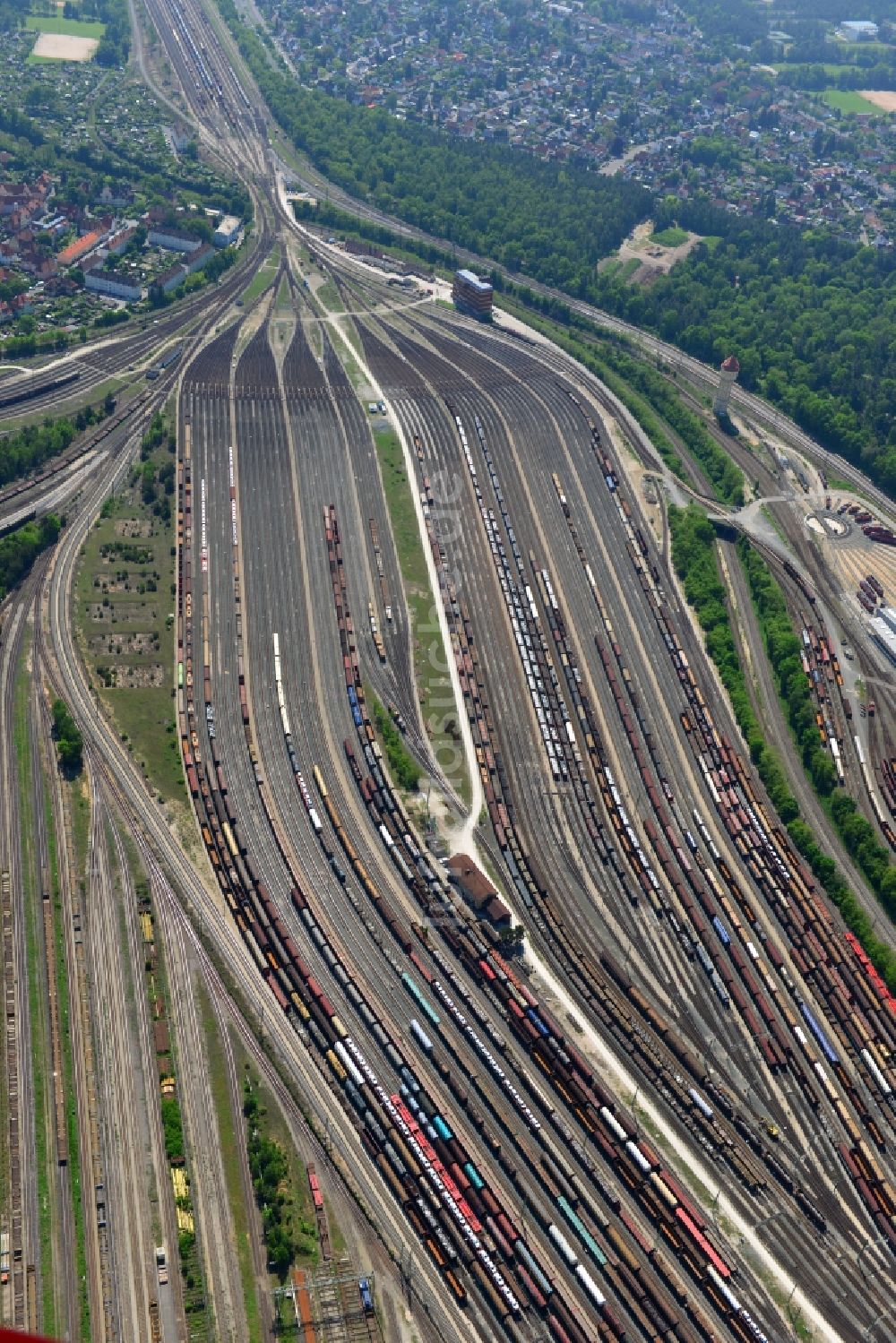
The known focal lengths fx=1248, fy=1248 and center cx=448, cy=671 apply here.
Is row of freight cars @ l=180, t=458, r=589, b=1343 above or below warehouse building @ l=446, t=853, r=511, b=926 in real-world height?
below

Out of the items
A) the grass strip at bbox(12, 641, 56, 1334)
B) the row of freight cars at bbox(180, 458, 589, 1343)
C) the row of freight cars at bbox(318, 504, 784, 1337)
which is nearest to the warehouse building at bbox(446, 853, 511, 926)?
the row of freight cars at bbox(318, 504, 784, 1337)

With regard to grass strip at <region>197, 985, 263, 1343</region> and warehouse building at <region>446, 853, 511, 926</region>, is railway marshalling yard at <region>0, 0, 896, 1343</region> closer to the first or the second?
grass strip at <region>197, 985, 263, 1343</region>

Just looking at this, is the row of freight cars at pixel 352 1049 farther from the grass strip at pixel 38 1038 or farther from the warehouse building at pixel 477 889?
the grass strip at pixel 38 1038

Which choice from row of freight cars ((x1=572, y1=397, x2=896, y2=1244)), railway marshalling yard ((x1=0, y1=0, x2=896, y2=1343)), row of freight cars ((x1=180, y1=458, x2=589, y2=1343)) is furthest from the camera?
row of freight cars ((x1=572, y1=397, x2=896, y2=1244))

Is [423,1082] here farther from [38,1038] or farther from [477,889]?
[38,1038]

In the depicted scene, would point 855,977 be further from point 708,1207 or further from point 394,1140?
point 394,1140

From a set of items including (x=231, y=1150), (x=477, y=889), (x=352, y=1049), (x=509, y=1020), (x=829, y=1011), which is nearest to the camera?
(x=231, y=1150)

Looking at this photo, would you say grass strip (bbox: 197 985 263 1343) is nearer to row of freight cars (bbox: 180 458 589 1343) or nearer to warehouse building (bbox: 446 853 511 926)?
row of freight cars (bbox: 180 458 589 1343)

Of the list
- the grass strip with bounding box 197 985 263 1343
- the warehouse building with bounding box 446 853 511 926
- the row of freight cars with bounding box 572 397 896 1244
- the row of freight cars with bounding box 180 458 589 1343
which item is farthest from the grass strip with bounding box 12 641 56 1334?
the row of freight cars with bounding box 572 397 896 1244

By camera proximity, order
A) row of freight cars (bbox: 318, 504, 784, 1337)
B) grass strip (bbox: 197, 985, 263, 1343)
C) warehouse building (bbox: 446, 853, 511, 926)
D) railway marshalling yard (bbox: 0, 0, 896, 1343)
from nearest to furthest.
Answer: grass strip (bbox: 197, 985, 263, 1343)
railway marshalling yard (bbox: 0, 0, 896, 1343)
row of freight cars (bbox: 318, 504, 784, 1337)
warehouse building (bbox: 446, 853, 511, 926)

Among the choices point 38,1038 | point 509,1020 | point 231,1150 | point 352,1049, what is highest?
point 38,1038

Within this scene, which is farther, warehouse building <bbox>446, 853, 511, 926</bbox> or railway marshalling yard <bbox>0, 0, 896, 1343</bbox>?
warehouse building <bbox>446, 853, 511, 926</bbox>

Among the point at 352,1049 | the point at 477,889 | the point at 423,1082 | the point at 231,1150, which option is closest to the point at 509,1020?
the point at 423,1082
